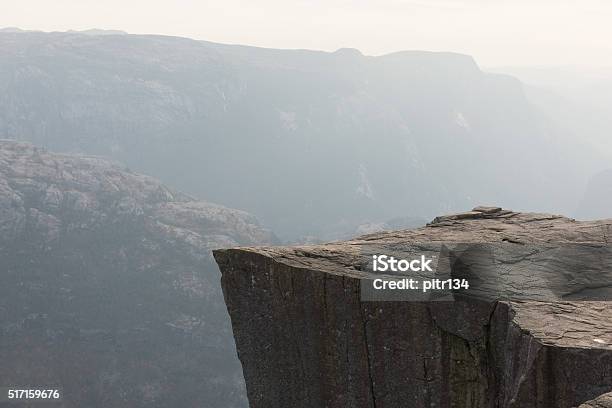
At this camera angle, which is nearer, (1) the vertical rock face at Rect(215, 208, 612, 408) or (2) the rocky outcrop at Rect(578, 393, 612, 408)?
(2) the rocky outcrop at Rect(578, 393, 612, 408)

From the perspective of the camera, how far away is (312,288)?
22.8 metres

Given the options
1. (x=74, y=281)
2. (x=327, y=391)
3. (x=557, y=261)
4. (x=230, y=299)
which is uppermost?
(x=557, y=261)

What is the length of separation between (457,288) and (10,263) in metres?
202

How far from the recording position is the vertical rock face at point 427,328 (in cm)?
1752

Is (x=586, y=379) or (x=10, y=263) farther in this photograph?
(x=10, y=263)

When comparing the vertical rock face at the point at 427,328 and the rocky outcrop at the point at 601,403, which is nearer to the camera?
the rocky outcrop at the point at 601,403

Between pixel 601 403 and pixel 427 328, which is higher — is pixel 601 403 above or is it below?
above

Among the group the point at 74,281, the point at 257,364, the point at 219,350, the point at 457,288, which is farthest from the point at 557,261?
the point at 74,281

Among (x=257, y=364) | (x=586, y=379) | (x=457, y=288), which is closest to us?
(x=586, y=379)

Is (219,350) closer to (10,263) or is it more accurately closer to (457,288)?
(10,263)

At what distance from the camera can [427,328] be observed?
68.9ft

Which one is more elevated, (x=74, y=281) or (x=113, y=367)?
(x=74, y=281)

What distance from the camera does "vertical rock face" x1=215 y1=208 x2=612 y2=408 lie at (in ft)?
57.5

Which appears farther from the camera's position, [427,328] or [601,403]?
[427,328]
